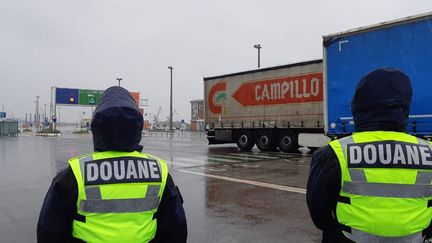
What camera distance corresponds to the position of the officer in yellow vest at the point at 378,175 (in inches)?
86.3

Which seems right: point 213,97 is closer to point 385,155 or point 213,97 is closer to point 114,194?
point 385,155

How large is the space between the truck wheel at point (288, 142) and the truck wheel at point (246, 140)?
6.06 feet

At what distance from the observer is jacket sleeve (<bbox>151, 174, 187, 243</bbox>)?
227cm

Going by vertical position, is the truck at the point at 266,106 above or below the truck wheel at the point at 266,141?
above

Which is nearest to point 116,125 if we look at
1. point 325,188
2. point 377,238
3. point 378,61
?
point 325,188

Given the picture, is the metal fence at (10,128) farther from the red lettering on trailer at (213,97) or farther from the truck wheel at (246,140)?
the truck wheel at (246,140)

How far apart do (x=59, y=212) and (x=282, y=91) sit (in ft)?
55.3

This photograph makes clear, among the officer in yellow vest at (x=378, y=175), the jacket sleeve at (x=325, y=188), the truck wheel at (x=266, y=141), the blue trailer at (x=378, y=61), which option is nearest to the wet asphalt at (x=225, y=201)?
the blue trailer at (x=378, y=61)

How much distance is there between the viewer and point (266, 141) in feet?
63.6

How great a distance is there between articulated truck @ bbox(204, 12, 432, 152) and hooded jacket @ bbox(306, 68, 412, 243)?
4.99 meters

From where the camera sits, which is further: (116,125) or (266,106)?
(266,106)

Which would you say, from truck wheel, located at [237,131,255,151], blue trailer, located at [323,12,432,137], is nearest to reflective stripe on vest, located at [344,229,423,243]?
blue trailer, located at [323,12,432,137]

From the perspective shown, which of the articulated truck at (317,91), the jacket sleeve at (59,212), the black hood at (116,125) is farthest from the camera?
the articulated truck at (317,91)

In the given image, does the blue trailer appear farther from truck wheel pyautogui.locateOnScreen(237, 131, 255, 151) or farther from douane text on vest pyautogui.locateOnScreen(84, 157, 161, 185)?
douane text on vest pyautogui.locateOnScreen(84, 157, 161, 185)
